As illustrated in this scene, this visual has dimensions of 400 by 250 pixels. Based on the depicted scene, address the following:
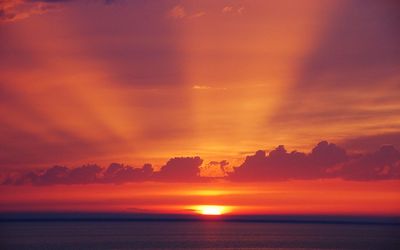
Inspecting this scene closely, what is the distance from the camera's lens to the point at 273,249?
13188cm

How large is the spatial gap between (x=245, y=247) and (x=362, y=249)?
68.0 feet

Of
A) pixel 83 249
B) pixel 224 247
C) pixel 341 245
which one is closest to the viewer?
pixel 83 249

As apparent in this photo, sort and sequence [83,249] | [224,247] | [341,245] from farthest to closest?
[341,245] → [224,247] → [83,249]

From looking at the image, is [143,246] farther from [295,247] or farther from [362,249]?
[362,249]

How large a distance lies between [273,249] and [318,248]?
846 cm

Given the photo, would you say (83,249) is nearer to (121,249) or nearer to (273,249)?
(121,249)

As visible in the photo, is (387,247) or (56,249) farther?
(387,247)

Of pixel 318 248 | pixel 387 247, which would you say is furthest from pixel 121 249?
pixel 387 247

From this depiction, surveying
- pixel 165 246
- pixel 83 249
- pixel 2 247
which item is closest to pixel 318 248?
pixel 165 246

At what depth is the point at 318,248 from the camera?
13388cm

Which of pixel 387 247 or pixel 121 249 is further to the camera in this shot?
pixel 387 247

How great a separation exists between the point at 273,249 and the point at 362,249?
15955 mm

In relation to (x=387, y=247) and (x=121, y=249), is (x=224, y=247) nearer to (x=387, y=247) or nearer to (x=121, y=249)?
(x=121, y=249)

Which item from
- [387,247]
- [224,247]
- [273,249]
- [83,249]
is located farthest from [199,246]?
[387,247]
